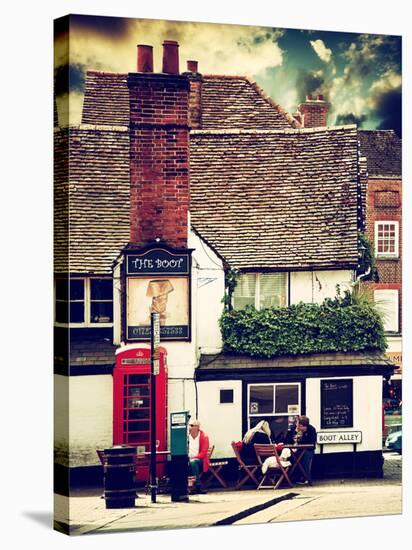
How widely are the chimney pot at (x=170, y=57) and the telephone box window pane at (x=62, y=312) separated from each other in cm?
345

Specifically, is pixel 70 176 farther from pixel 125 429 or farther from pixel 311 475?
pixel 311 475

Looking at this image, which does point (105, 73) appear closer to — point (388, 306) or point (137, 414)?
point (137, 414)

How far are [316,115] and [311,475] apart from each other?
5073 mm

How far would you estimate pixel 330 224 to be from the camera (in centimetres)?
2327

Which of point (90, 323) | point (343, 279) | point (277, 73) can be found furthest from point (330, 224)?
point (90, 323)

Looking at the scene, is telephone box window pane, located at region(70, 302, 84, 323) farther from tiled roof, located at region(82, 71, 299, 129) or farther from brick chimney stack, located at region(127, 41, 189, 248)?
tiled roof, located at region(82, 71, 299, 129)

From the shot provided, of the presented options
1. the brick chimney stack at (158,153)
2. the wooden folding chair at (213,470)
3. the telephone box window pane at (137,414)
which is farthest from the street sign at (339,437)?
the brick chimney stack at (158,153)

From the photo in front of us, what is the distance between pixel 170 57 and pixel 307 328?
424 cm

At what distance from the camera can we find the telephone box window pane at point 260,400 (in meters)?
22.9

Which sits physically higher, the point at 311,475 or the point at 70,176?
the point at 70,176

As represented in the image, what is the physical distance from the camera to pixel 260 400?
2289 centimetres

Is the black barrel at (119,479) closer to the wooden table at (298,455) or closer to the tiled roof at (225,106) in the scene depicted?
the wooden table at (298,455)

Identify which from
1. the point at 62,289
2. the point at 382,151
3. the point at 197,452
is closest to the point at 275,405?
the point at 197,452

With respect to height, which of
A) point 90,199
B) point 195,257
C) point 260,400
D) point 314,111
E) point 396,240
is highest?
point 314,111
